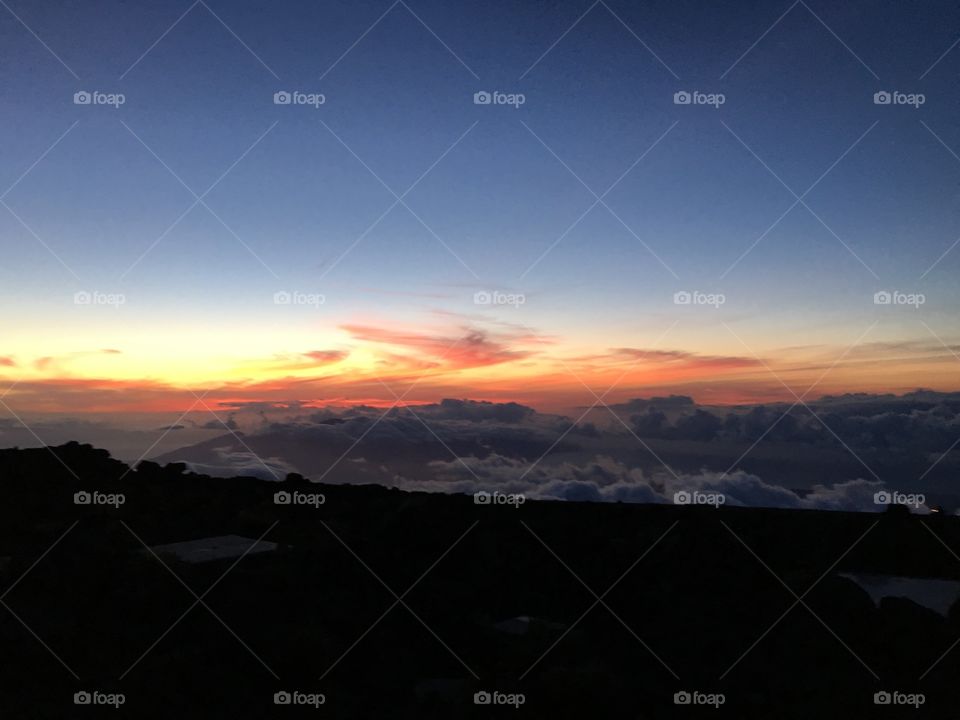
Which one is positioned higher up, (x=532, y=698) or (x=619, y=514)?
(x=619, y=514)

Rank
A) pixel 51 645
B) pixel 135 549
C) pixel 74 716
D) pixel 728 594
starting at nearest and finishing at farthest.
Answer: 1. pixel 74 716
2. pixel 51 645
3. pixel 135 549
4. pixel 728 594

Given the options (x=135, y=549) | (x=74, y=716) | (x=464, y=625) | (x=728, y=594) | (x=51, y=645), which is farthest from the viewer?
(x=728, y=594)

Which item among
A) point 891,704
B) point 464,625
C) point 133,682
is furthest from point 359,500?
point 891,704

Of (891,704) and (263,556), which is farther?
(263,556)

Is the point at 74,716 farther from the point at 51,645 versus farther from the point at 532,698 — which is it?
the point at 532,698

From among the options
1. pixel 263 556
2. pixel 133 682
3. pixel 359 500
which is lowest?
pixel 133 682

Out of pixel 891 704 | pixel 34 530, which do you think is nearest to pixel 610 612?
Answer: pixel 891 704
